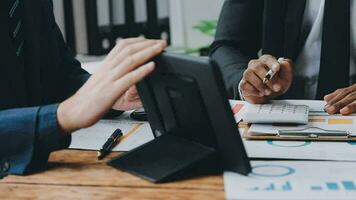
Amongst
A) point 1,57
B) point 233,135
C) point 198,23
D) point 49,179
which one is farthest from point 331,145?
point 198,23

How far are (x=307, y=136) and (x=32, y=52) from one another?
0.71 metres

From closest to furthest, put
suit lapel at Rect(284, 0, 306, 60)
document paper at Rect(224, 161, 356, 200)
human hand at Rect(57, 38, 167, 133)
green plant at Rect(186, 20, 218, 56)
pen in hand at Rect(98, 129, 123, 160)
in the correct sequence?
1. document paper at Rect(224, 161, 356, 200)
2. human hand at Rect(57, 38, 167, 133)
3. pen in hand at Rect(98, 129, 123, 160)
4. suit lapel at Rect(284, 0, 306, 60)
5. green plant at Rect(186, 20, 218, 56)

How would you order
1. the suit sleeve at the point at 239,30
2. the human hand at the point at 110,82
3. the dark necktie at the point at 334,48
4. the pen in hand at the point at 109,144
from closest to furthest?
the human hand at the point at 110,82 → the pen in hand at the point at 109,144 → the dark necktie at the point at 334,48 → the suit sleeve at the point at 239,30

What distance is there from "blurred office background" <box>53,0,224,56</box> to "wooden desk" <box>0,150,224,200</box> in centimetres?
180

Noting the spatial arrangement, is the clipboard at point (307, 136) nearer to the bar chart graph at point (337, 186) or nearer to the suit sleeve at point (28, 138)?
the bar chart graph at point (337, 186)

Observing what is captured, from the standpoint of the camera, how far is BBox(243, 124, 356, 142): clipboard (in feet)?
3.89

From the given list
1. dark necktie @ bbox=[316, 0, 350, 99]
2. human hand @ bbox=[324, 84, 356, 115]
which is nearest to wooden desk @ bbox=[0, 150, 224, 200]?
human hand @ bbox=[324, 84, 356, 115]

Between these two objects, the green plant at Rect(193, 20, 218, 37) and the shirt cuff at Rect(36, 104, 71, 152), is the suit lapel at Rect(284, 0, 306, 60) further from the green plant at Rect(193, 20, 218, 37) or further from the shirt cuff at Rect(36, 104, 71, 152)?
the green plant at Rect(193, 20, 218, 37)

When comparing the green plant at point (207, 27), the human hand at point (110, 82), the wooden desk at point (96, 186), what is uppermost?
the human hand at point (110, 82)

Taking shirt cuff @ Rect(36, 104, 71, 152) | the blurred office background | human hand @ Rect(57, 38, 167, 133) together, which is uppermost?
human hand @ Rect(57, 38, 167, 133)

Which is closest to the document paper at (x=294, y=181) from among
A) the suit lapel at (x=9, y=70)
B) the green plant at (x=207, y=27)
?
the suit lapel at (x=9, y=70)

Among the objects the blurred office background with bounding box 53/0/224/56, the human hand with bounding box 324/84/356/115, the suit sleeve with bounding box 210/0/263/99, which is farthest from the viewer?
the blurred office background with bounding box 53/0/224/56

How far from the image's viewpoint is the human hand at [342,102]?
1408 millimetres

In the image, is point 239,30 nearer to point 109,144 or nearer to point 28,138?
point 109,144
